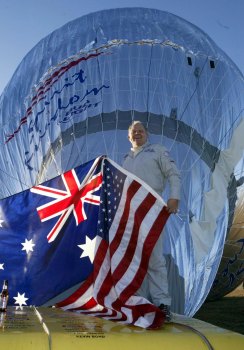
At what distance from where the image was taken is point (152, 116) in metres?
6.05

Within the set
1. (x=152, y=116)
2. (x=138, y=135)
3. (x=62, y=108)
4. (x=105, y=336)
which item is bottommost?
(x=105, y=336)

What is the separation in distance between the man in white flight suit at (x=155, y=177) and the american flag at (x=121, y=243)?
11 cm

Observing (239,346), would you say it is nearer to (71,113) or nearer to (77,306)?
(77,306)

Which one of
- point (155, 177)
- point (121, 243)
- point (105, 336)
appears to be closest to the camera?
point (105, 336)

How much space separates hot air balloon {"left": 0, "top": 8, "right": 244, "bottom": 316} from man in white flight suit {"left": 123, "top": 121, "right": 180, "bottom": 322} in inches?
60.9

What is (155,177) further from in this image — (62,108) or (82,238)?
(62,108)

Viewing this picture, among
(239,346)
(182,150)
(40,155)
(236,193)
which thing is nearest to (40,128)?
(40,155)

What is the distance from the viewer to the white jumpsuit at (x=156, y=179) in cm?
339

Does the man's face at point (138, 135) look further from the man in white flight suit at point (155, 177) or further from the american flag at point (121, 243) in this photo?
the american flag at point (121, 243)

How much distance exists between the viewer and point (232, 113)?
663 centimetres

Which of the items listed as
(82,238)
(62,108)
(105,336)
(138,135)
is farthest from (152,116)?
(105,336)

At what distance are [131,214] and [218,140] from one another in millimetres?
3126

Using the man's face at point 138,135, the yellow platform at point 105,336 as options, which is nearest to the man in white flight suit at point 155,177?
the man's face at point 138,135

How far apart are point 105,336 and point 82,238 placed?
155 centimetres
